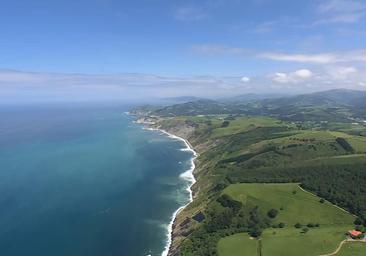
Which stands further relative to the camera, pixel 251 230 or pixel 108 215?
pixel 108 215

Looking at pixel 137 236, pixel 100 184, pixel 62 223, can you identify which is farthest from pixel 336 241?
pixel 100 184

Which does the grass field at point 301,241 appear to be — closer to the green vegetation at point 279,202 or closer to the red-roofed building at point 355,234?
the green vegetation at point 279,202

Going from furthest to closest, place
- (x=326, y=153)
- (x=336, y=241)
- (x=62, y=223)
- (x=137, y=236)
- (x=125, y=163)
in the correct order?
(x=125, y=163) → (x=326, y=153) → (x=62, y=223) → (x=137, y=236) → (x=336, y=241)

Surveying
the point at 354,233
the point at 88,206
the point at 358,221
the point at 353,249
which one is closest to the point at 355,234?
the point at 354,233

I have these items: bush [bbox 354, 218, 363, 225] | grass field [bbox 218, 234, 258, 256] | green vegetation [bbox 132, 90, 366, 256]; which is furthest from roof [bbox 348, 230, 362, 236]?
grass field [bbox 218, 234, 258, 256]

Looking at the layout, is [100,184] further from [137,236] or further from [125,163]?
[137,236]

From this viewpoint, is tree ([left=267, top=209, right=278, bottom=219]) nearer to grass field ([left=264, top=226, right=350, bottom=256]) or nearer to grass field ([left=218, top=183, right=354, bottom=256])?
grass field ([left=218, top=183, right=354, bottom=256])
